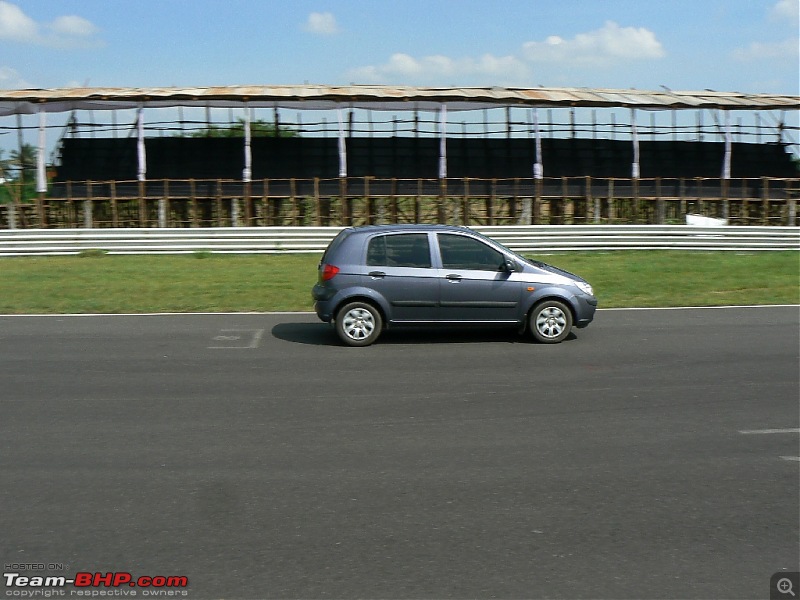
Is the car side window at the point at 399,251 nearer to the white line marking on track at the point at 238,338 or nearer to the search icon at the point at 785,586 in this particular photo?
the white line marking on track at the point at 238,338

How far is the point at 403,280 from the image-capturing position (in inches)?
444

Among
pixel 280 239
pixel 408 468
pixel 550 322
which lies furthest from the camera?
pixel 280 239

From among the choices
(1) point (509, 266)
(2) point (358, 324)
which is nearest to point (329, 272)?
(2) point (358, 324)

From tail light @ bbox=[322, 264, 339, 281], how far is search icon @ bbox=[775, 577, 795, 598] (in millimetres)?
7581

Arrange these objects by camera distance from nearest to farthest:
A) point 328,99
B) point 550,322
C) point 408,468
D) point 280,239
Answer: point 408,468 < point 550,322 < point 280,239 < point 328,99

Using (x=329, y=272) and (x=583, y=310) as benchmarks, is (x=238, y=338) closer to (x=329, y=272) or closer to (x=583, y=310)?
(x=329, y=272)

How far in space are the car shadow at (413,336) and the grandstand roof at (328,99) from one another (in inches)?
631

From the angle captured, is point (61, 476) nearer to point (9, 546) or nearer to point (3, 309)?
point (9, 546)

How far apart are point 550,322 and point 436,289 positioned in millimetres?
1554

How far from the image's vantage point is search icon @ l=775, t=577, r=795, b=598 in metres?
4.30

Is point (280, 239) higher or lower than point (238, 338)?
higher

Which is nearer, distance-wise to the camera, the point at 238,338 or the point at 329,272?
the point at 329,272

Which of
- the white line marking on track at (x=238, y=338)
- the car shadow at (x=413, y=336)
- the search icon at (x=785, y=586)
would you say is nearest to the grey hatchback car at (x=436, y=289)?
the car shadow at (x=413, y=336)

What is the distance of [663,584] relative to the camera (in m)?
4.38
